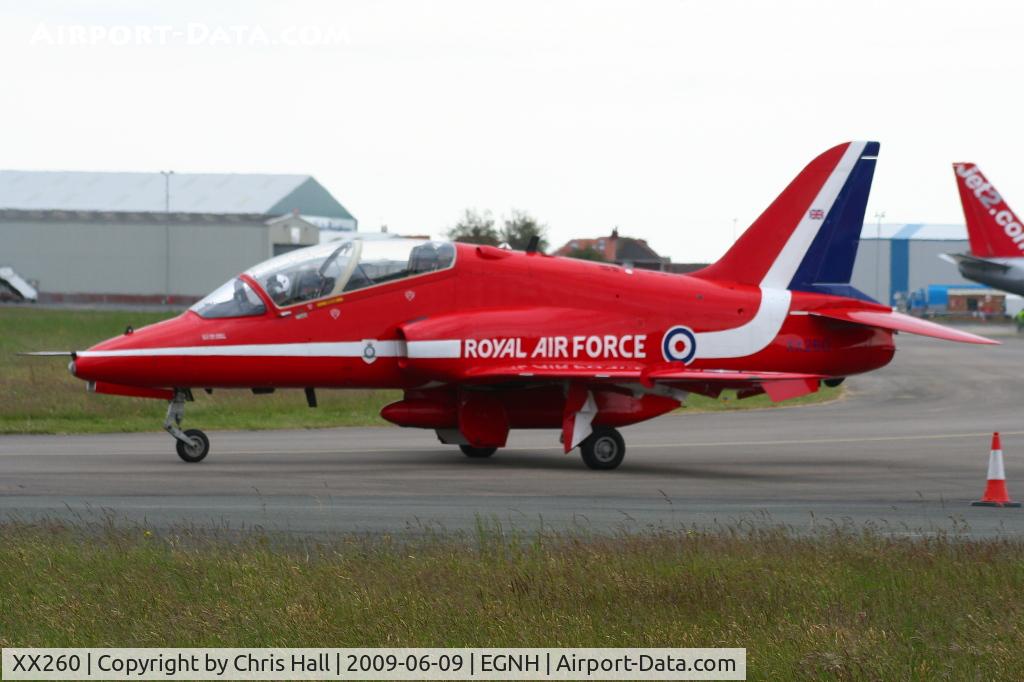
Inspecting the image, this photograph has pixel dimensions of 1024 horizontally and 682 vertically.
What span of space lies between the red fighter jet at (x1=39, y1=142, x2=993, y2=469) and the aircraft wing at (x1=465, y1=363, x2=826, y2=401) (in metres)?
0.02

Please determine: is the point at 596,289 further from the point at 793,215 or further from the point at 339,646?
the point at 339,646

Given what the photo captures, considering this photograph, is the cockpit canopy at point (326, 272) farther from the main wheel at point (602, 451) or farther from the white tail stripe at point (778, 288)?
the white tail stripe at point (778, 288)

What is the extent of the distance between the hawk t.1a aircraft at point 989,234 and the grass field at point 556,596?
43.2 metres

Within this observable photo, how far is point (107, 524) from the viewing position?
12.5 meters

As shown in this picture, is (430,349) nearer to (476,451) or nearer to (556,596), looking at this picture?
(476,451)

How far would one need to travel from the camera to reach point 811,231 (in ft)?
68.2

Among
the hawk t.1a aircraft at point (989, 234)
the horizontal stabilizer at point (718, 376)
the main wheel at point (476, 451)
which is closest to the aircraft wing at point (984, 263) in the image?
the hawk t.1a aircraft at point (989, 234)

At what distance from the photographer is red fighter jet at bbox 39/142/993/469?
725 inches

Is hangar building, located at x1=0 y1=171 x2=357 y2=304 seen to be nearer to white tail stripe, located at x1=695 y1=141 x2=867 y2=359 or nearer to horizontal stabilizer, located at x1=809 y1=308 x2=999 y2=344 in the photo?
white tail stripe, located at x1=695 y1=141 x2=867 y2=359

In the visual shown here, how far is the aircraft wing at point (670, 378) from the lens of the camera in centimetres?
1814

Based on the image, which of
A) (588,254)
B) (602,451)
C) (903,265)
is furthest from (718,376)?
(903,265)

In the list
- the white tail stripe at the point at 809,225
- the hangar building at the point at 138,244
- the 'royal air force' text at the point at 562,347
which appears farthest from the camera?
the hangar building at the point at 138,244

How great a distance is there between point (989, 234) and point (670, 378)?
38335 mm

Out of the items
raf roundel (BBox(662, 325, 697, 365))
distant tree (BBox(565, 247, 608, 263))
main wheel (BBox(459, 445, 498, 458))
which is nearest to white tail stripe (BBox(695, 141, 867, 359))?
raf roundel (BBox(662, 325, 697, 365))
